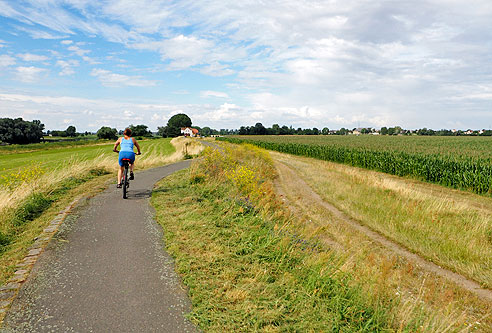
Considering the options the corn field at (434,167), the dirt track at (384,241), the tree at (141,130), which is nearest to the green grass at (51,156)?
the dirt track at (384,241)

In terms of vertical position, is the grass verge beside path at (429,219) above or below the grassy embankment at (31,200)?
below

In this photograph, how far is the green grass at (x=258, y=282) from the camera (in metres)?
3.57

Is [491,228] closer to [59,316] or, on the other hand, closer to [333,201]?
[333,201]

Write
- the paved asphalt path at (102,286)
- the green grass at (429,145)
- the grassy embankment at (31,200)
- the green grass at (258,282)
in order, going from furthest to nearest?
1. the green grass at (429,145)
2. the grassy embankment at (31,200)
3. the green grass at (258,282)
4. the paved asphalt path at (102,286)

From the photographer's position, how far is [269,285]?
4.30 m

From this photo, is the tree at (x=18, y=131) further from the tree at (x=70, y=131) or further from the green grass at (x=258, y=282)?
the green grass at (x=258, y=282)

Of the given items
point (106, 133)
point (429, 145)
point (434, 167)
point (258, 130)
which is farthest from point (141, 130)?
point (434, 167)

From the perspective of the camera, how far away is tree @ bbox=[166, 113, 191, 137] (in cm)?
15412

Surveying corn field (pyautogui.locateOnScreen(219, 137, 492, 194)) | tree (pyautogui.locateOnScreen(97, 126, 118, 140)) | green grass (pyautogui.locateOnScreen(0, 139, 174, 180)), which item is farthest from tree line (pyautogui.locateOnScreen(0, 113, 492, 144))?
corn field (pyautogui.locateOnScreen(219, 137, 492, 194))

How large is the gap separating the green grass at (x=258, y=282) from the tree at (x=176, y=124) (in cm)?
15251

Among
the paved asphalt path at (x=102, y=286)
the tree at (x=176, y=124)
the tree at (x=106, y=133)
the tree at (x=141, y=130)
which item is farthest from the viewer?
the tree at (x=176, y=124)

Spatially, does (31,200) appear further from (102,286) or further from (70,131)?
(70,131)

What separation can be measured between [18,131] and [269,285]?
106498mm

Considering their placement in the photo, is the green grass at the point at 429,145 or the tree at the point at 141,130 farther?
the tree at the point at 141,130
